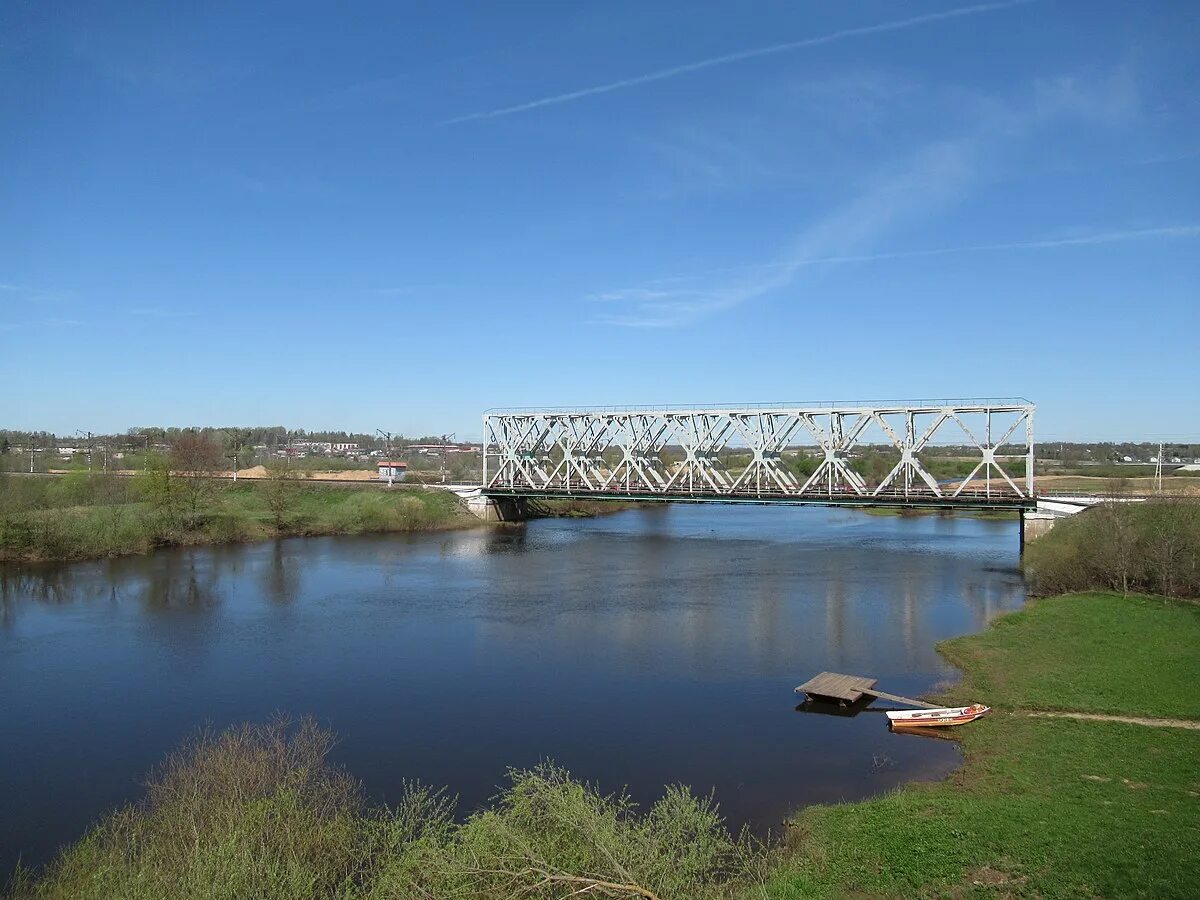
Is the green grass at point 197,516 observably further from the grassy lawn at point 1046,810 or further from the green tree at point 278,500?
the grassy lawn at point 1046,810

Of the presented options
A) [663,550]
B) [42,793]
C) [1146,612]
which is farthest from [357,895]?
[663,550]

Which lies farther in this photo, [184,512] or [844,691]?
[184,512]

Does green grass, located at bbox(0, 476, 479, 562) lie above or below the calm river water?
above

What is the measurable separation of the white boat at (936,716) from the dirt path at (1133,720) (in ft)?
4.16

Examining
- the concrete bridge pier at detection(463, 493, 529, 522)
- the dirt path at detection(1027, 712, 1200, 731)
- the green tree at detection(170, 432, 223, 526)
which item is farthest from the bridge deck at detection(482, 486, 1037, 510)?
the dirt path at detection(1027, 712, 1200, 731)

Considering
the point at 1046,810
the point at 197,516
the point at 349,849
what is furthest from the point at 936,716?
the point at 197,516

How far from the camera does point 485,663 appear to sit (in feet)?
77.5

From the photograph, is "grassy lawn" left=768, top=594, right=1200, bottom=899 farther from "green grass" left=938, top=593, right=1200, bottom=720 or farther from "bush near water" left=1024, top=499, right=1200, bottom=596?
"bush near water" left=1024, top=499, right=1200, bottom=596

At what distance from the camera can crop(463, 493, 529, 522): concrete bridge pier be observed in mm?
65562

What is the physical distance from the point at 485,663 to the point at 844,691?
958 cm

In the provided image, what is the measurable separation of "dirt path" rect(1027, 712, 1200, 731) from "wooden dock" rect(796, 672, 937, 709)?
8.31 ft

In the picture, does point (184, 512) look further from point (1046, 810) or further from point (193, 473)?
point (1046, 810)

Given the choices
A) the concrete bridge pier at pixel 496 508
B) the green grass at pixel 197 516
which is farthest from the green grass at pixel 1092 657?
the concrete bridge pier at pixel 496 508

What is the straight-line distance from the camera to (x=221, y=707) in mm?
19656
